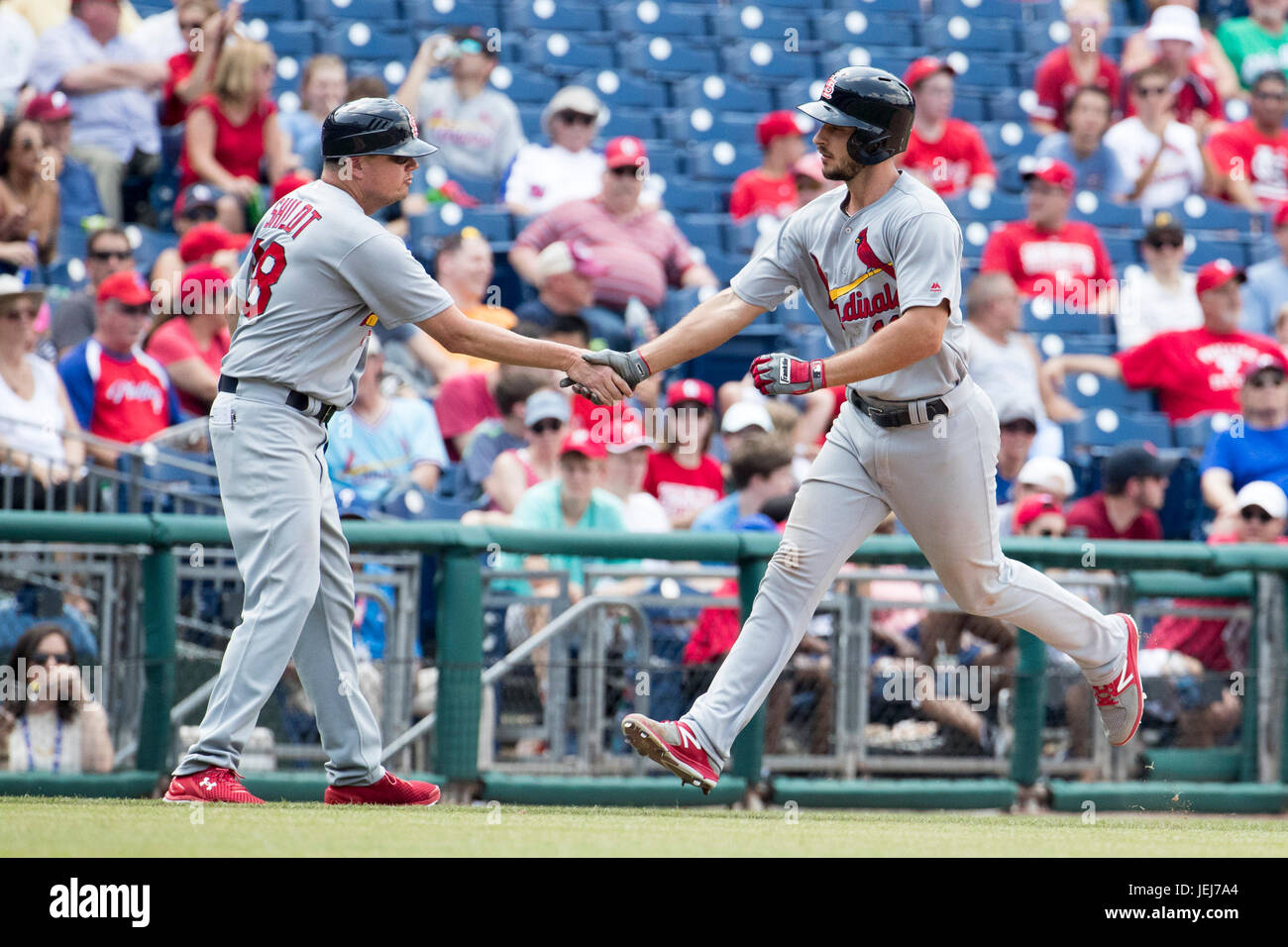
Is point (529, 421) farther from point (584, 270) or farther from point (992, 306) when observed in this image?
point (992, 306)

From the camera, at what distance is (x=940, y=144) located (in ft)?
35.3

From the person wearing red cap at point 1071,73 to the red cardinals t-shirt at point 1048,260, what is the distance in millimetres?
2174

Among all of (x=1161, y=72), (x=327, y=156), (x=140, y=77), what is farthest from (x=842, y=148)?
(x=1161, y=72)

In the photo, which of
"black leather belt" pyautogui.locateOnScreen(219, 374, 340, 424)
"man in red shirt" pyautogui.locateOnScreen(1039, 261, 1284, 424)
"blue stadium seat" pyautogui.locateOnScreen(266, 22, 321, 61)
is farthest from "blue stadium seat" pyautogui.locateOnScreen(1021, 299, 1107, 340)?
"black leather belt" pyautogui.locateOnScreen(219, 374, 340, 424)

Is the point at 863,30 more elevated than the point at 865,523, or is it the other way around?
the point at 863,30

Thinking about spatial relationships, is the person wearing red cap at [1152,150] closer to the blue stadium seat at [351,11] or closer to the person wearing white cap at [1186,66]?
the person wearing white cap at [1186,66]

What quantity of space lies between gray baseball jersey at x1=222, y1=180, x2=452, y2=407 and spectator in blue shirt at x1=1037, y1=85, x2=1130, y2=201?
25.4 ft

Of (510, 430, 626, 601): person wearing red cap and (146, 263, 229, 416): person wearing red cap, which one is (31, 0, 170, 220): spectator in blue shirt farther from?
(510, 430, 626, 601): person wearing red cap

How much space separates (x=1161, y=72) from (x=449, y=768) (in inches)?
301

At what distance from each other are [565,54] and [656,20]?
0.91 meters

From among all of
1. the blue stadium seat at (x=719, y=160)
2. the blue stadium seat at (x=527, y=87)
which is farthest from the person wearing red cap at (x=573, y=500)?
the blue stadium seat at (x=527, y=87)

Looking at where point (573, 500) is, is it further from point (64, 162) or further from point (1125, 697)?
point (64, 162)

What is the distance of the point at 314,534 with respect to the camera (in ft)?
14.8

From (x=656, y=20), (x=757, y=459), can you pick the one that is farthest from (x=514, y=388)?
(x=656, y=20)
